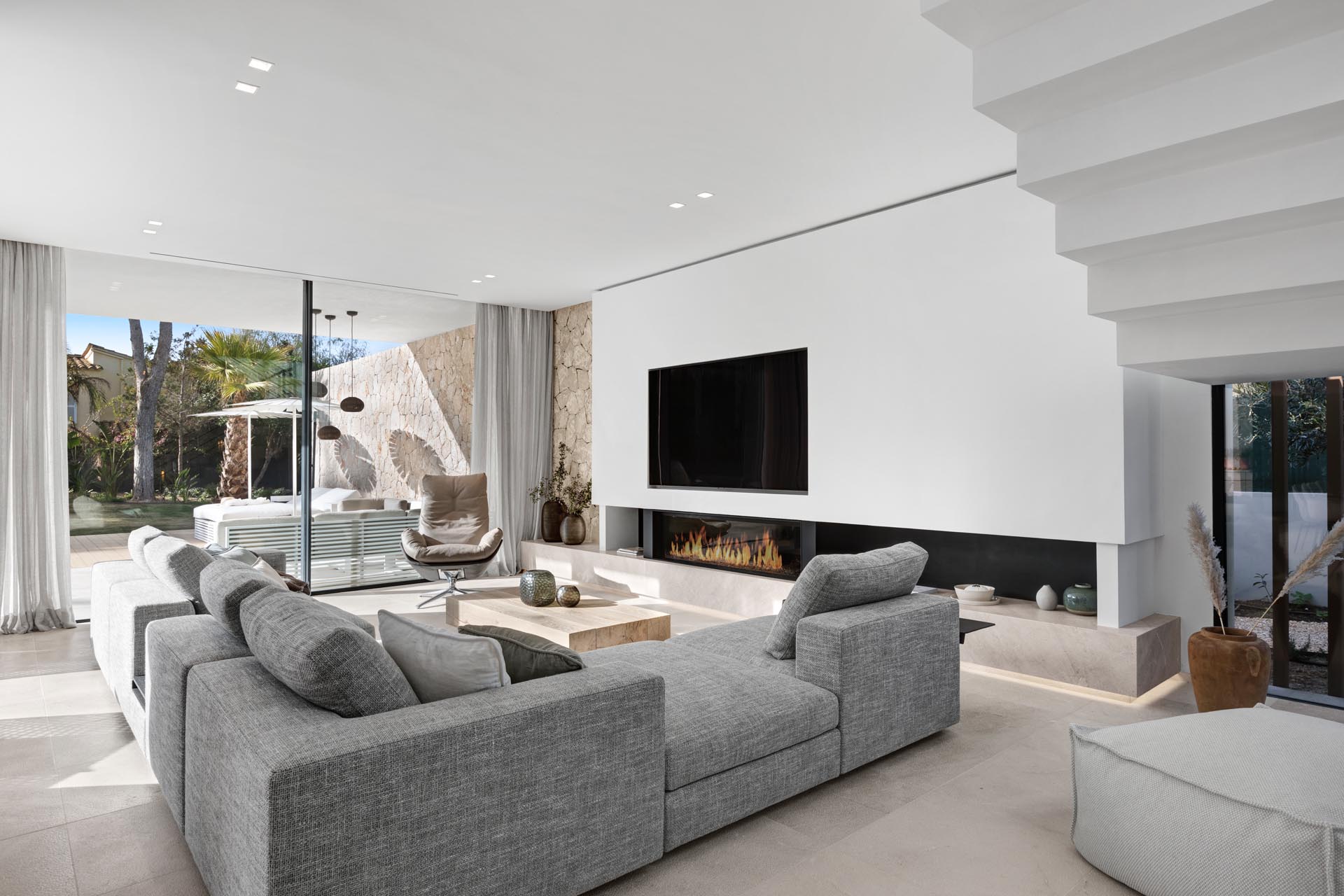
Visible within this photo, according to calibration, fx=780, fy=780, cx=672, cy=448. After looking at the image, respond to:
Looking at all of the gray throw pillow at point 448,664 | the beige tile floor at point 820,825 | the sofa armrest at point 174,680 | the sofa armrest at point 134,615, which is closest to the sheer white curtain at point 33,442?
the beige tile floor at point 820,825

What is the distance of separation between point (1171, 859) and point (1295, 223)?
1.97 m

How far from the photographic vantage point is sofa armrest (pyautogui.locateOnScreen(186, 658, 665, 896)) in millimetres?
1547

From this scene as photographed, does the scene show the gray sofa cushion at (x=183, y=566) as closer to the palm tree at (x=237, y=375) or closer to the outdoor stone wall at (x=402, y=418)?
the palm tree at (x=237, y=375)

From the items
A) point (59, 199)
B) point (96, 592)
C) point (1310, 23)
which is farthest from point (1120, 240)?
point (59, 199)

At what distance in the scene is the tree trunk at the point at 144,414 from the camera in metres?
5.69

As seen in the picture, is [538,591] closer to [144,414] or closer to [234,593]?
[234,593]

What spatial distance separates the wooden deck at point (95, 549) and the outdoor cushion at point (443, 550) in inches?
60.5

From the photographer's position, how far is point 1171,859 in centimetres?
195

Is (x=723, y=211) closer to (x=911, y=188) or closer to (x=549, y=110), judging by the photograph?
(x=911, y=188)

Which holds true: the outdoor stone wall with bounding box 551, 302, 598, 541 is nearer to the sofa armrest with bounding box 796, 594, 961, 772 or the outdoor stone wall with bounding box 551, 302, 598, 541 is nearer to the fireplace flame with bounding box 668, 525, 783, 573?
the fireplace flame with bounding box 668, 525, 783, 573

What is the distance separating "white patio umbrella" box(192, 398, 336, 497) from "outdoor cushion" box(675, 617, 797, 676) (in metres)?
4.46

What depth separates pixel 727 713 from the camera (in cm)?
235

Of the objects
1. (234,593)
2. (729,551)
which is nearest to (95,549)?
(234,593)

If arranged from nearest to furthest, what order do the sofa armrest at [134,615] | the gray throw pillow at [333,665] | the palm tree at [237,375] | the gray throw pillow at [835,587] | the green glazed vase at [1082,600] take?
the gray throw pillow at [333,665] < the gray throw pillow at [835,587] < the sofa armrest at [134,615] < the green glazed vase at [1082,600] < the palm tree at [237,375]
